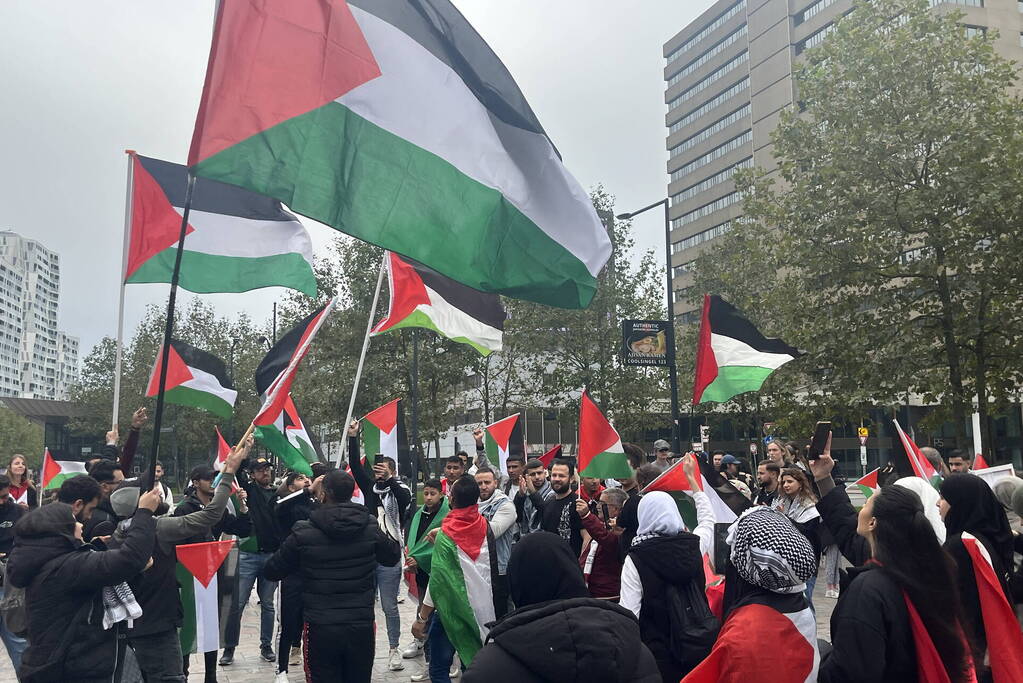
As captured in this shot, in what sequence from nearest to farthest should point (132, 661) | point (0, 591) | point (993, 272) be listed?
point (132, 661), point (0, 591), point (993, 272)

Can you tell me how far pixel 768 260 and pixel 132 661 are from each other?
18.4 metres

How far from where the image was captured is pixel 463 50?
6070 mm

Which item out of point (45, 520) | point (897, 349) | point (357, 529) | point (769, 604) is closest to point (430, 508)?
point (357, 529)

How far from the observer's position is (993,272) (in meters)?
18.3

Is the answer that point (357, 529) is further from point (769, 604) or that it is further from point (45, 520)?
point (769, 604)

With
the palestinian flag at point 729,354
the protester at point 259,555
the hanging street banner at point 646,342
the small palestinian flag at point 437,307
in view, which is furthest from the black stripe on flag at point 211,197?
the hanging street banner at point 646,342

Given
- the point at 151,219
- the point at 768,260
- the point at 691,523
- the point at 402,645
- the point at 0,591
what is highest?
the point at 768,260

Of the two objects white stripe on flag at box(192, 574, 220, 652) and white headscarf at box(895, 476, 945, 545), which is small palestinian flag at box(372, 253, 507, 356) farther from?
white headscarf at box(895, 476, 945, 545)

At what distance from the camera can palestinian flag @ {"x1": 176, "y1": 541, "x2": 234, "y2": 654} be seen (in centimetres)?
661

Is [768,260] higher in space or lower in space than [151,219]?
higher

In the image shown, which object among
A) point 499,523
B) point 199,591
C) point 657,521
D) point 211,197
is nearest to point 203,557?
point 199,591

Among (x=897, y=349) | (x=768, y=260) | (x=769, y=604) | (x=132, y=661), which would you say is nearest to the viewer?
(x=769, y=604)

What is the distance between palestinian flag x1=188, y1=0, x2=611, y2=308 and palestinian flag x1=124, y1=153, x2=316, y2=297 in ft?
10.7

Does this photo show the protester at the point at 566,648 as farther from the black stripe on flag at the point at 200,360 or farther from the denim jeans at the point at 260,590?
the black stripe on flag at the point at 200,360
